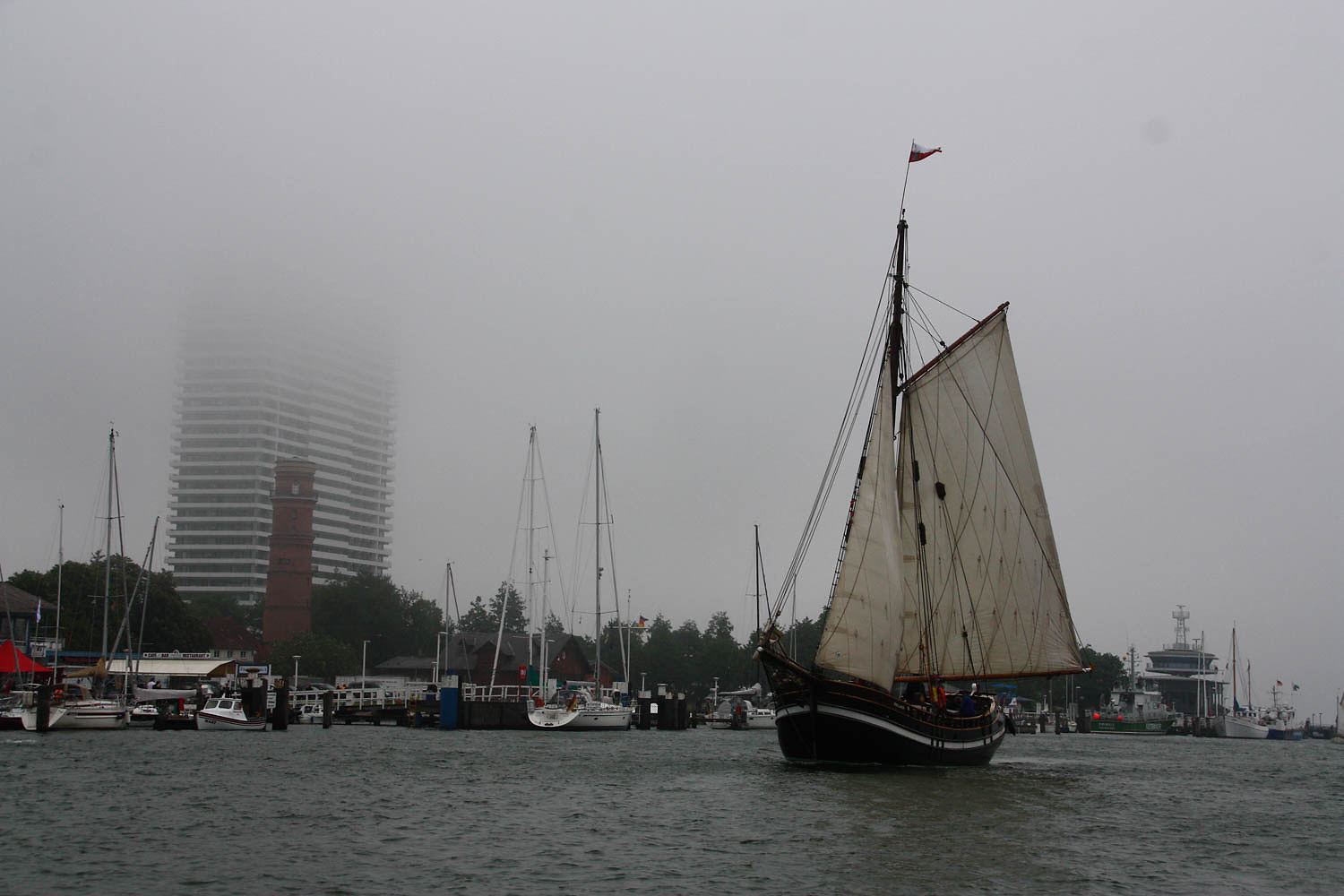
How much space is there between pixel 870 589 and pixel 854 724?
5.16 meters

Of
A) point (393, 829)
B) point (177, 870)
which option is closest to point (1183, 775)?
point (393, 829)

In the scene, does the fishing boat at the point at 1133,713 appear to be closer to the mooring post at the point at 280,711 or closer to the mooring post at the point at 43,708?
the mooring post at the point at 280,711

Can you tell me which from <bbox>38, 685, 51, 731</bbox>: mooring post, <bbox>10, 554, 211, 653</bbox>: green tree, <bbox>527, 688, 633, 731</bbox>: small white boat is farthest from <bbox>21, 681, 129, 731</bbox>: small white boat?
<bbox>10, 554, 211, 653</bbox>: green tree

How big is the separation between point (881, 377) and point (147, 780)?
32.0 meters

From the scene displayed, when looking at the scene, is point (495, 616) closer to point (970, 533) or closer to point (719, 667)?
point (719, 667)

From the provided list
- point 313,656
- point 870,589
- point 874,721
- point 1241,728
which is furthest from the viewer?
point 1241,728

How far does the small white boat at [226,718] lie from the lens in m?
82.6

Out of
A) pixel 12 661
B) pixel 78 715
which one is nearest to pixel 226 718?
pixel 78 715

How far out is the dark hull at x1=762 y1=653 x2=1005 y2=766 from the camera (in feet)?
150

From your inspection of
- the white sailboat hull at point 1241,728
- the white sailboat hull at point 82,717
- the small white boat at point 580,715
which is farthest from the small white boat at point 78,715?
the white sailboat hull at point 1241,728

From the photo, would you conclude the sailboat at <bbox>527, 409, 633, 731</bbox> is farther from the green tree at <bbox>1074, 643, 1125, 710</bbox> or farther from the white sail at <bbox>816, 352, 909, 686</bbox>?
the green tree at <bbox>1074, 643, 1125, 710</bbox>

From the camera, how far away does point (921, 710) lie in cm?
4716

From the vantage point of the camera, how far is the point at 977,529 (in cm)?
5272

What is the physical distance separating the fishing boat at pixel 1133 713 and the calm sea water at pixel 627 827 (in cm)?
10137
